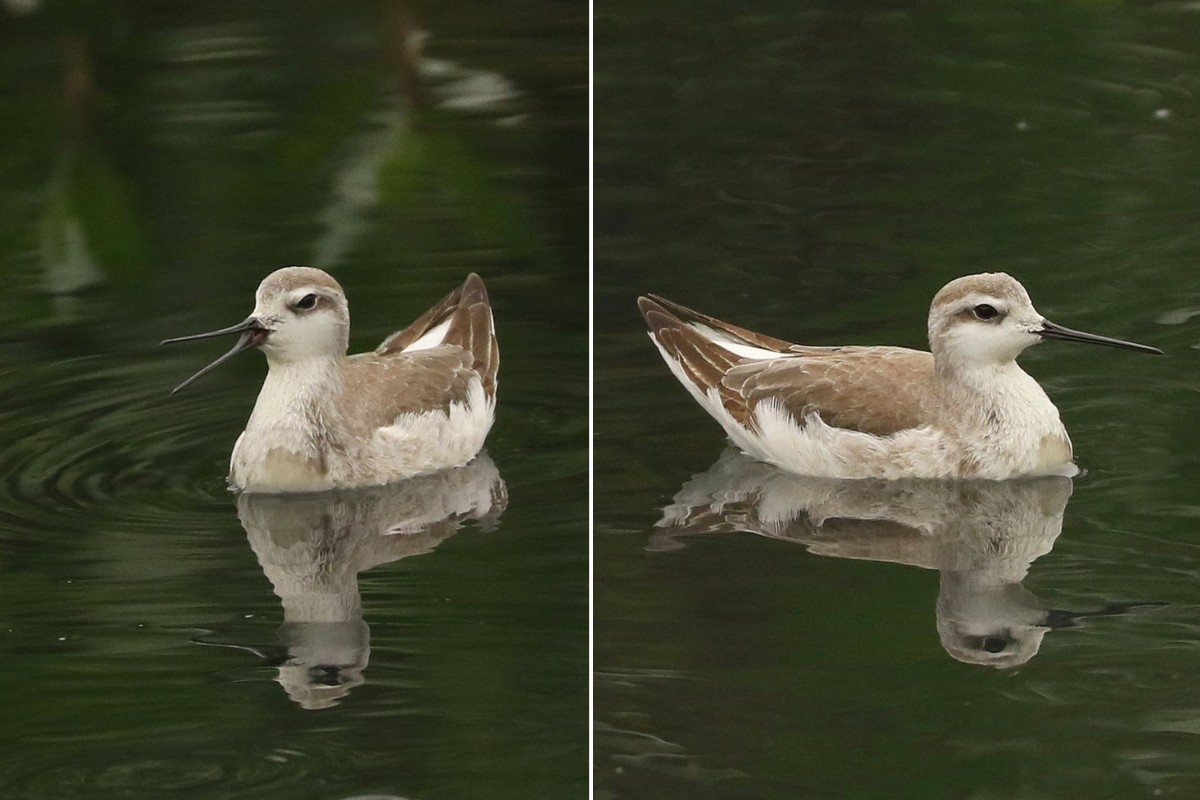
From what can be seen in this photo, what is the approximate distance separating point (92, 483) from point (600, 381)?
1.21 metres

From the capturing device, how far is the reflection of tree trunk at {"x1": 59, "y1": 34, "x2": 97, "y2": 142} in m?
1.10

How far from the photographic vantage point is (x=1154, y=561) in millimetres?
3426

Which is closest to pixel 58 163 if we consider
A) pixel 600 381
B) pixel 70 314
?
pixel 70 314

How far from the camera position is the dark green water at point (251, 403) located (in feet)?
3.95

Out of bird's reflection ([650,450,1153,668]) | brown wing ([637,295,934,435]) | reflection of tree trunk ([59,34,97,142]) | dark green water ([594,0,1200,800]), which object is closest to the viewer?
reflection of tree trunk ([59,34,97,142])

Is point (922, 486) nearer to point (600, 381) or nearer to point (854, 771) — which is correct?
point (600, 381)

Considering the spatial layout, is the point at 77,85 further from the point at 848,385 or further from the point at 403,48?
the point at 848,385

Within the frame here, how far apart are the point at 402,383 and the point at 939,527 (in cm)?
136

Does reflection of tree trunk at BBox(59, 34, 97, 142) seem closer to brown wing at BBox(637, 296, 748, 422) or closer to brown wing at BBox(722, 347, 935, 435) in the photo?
brown wing at BBox(637, 296, 748, 422)

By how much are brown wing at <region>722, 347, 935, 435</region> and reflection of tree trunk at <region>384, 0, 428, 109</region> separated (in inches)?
114

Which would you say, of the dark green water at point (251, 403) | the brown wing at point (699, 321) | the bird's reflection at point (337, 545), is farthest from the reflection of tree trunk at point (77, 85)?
the brown wing at point (699, 321)

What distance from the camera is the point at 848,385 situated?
13.6 feet

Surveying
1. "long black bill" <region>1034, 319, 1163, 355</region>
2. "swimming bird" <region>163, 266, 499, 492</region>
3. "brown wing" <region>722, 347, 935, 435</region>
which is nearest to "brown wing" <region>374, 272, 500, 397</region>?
"swimming bird" <region>163, 266, 499, 492</region>

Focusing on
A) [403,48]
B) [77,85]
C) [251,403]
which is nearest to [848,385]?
[251,403]
